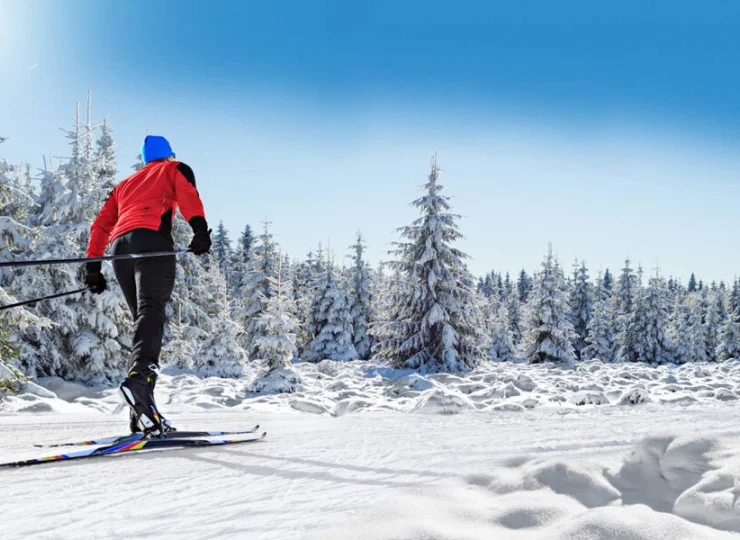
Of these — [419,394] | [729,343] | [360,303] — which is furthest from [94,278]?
[729,343]

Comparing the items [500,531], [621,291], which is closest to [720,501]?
[500,531]

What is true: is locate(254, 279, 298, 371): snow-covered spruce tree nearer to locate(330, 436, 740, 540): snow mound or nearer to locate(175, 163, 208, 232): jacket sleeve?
locate(175, 163, 208, 232): jacket sleeve

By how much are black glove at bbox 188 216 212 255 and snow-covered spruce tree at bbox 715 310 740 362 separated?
3980cm

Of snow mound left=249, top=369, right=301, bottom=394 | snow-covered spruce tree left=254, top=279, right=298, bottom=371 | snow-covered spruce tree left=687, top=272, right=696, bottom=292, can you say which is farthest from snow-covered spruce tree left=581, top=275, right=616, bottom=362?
snow-covered spruce tree left=687, top=272, right=696, bottom=292

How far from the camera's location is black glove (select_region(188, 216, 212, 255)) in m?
2.51

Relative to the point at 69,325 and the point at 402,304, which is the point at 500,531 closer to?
the point at 69,325

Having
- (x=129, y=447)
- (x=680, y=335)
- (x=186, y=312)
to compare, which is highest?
(x=186, y=312)

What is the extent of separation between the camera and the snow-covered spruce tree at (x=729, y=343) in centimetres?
3281

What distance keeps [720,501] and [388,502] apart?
32.1 inches

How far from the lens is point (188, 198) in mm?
2688

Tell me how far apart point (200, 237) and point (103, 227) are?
0.88 meters

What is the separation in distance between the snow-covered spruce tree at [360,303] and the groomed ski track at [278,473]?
1103 inches

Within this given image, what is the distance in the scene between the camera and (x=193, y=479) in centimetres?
169

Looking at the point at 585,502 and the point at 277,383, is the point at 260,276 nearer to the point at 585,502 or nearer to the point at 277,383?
the point at 277,383
